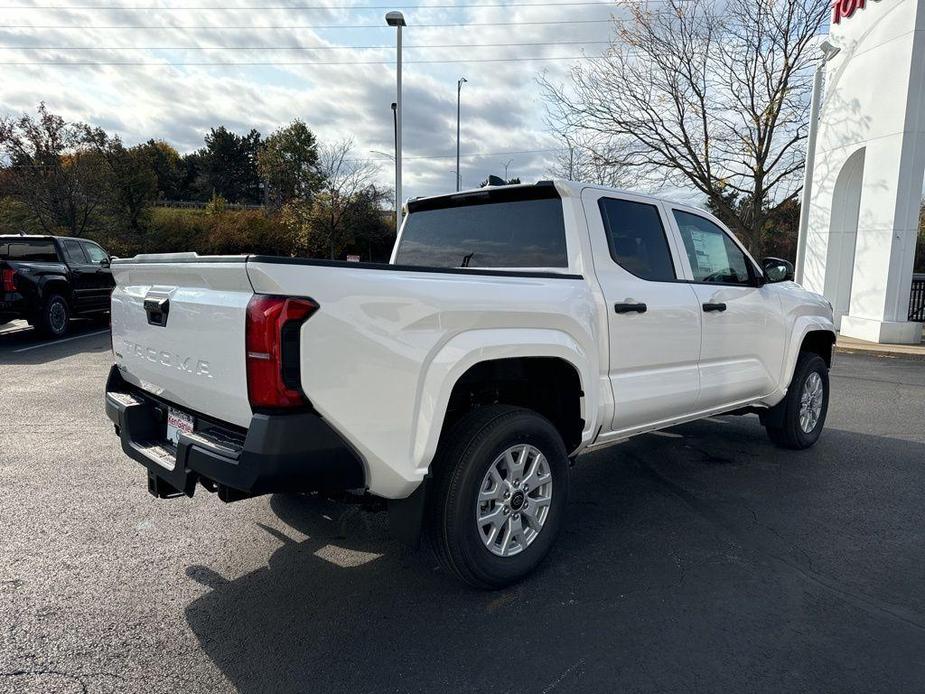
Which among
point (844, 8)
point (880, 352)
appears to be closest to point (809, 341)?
point (880, 352)

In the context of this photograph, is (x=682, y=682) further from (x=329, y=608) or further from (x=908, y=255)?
(x=908, y=255)

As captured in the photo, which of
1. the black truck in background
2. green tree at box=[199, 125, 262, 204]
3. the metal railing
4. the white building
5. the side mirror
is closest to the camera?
the side mirror

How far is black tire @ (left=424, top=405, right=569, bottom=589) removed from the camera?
9.48 feet

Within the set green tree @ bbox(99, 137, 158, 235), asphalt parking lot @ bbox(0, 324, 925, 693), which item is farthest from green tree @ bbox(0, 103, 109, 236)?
asphalt parking lot @ bbox(0, 324, 925, 693)

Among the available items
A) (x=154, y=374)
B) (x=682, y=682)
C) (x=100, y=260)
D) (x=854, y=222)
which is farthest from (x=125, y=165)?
(x=682, y=682)

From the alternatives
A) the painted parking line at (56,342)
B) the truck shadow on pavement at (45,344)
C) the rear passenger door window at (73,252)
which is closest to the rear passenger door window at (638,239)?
the truck shadow on pavement at (45,344)

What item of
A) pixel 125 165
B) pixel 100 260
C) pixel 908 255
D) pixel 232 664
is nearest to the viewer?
pixel 232 664

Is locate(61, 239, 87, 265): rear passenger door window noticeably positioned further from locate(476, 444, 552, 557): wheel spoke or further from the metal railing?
the metal railing

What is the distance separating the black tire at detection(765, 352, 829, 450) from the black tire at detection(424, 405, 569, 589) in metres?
3.10

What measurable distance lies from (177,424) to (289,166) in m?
42.2

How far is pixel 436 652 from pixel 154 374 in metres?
1.84

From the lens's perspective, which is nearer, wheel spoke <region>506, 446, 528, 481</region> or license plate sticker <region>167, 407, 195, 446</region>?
license plate sticker <region>167, 407, 195, 446</region>

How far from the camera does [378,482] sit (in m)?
2.66

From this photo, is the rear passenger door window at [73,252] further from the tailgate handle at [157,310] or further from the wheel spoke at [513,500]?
the wheel spoke at [513,500]
